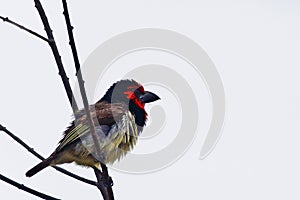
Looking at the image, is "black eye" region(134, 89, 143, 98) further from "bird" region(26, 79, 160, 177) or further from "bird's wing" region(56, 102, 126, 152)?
"bird's wing" region(56, 102, 126, 152)

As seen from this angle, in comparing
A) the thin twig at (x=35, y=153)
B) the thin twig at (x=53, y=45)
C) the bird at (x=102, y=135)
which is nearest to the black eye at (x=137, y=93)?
the bird at (x=102, y=135)

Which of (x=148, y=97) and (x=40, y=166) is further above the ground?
(x=148, y=97)

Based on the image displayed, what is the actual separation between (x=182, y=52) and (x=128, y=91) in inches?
30.3

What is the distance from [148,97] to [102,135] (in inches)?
46.5

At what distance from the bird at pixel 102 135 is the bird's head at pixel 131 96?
16 millimetres

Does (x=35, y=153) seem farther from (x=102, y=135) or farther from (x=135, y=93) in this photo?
(x=135, y=93)

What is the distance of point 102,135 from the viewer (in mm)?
6172

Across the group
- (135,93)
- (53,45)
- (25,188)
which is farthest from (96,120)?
(53,45)

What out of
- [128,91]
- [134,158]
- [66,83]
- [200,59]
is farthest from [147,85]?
[66,83]

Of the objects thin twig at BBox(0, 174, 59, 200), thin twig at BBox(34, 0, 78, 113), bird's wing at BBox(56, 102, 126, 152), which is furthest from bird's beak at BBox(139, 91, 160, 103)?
thin twig at BBox(34, 0, 78, 113)

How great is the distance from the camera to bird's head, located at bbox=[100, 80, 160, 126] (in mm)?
6996

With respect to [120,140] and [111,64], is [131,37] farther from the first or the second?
[120,140]

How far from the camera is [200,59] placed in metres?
6.99

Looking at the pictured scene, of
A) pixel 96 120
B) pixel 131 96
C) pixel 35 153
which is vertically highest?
pixel 131 96
